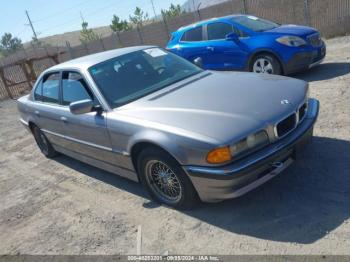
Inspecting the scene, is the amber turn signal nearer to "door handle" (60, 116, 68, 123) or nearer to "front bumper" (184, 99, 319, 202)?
"front bumper" (184, 99, 319, 202)

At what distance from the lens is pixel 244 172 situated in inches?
134

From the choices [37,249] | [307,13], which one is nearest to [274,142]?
[37,249]

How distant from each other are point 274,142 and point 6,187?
459cm

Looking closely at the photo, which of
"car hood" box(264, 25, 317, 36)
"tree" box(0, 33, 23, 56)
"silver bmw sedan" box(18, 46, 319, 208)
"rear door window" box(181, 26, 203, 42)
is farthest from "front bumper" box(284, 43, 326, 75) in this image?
"tree" box(0, 33, 23, 56)

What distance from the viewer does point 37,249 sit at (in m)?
4.16

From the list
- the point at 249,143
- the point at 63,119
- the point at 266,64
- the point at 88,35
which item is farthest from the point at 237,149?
the point at 88,35

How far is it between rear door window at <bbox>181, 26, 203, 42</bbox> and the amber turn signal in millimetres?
6536

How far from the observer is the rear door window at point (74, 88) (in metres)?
4.76

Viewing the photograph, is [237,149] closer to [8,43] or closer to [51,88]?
[51,88]

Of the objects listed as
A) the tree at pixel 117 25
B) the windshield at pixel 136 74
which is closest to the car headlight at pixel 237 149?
the windshield at pixel 136 74

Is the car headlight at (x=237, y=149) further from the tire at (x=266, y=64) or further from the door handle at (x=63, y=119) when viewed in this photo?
the tire at (x=266, y=64)

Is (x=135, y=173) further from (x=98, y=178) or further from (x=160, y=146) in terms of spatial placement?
(x=98, y=178)

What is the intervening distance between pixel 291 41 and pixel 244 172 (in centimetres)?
544

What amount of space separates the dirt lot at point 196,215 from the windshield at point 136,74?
4.06 ft
